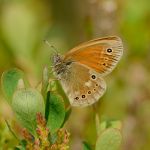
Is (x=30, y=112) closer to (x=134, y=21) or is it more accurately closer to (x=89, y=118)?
(x=89, y=118)

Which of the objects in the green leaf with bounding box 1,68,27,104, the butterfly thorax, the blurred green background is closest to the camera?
the green leaf with bounding box 1,68,27,104

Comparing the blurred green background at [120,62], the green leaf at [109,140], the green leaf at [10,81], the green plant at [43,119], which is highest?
the green leaf at [10,81]

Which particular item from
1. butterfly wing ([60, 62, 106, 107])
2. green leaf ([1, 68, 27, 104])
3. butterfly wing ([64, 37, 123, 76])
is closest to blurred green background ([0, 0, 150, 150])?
butterfly wing ([60, 62, 106, 107])

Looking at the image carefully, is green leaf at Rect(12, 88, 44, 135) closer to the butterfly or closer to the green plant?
the green plant

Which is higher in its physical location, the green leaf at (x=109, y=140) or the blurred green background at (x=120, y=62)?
the green leaf at (x=109, y=140)

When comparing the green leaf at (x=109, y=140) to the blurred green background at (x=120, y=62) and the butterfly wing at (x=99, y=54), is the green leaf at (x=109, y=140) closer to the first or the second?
the butterfly wing at (x=99, y=54)

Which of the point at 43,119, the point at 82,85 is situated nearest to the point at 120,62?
the point at 82,85

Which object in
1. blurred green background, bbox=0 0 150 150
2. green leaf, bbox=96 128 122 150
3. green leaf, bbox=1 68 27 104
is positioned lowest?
blurred green background, bbox=0 0 150 150

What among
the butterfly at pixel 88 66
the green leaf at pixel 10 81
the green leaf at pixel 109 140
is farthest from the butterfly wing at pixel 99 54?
the green leaf at pixel 109 140
